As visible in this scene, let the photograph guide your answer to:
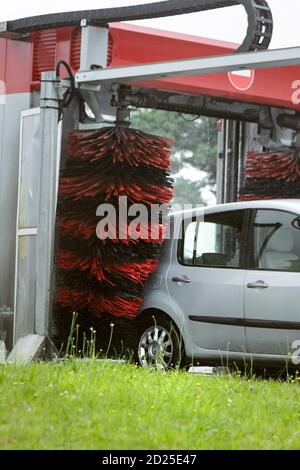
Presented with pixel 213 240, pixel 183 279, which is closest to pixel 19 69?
pixel 213 240

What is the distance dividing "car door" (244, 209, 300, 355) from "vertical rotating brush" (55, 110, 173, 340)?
1.12m

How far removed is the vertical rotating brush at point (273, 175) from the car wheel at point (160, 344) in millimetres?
2517

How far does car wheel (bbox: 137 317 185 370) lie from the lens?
1263cm

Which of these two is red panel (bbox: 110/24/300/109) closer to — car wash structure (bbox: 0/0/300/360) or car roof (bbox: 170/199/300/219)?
car wash structure (bbox: 0/0/300/360)

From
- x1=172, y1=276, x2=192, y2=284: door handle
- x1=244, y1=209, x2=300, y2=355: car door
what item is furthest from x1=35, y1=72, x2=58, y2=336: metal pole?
x1=244, y1=209, x2=300, y2=355: car door

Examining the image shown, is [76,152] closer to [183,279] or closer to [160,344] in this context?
[183,279]

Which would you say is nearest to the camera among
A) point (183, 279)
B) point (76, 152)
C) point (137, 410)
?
point (137, 410)

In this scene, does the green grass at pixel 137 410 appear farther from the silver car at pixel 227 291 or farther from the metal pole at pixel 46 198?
the metal pole at pixel 46 198

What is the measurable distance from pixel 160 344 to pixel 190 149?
29.2 meters

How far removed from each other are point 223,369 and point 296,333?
0.89 metres

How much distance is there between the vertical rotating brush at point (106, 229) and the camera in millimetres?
12711

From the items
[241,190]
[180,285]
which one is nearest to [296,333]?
[180,285]

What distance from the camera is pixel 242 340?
1219cm

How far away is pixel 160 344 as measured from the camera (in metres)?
12.8
